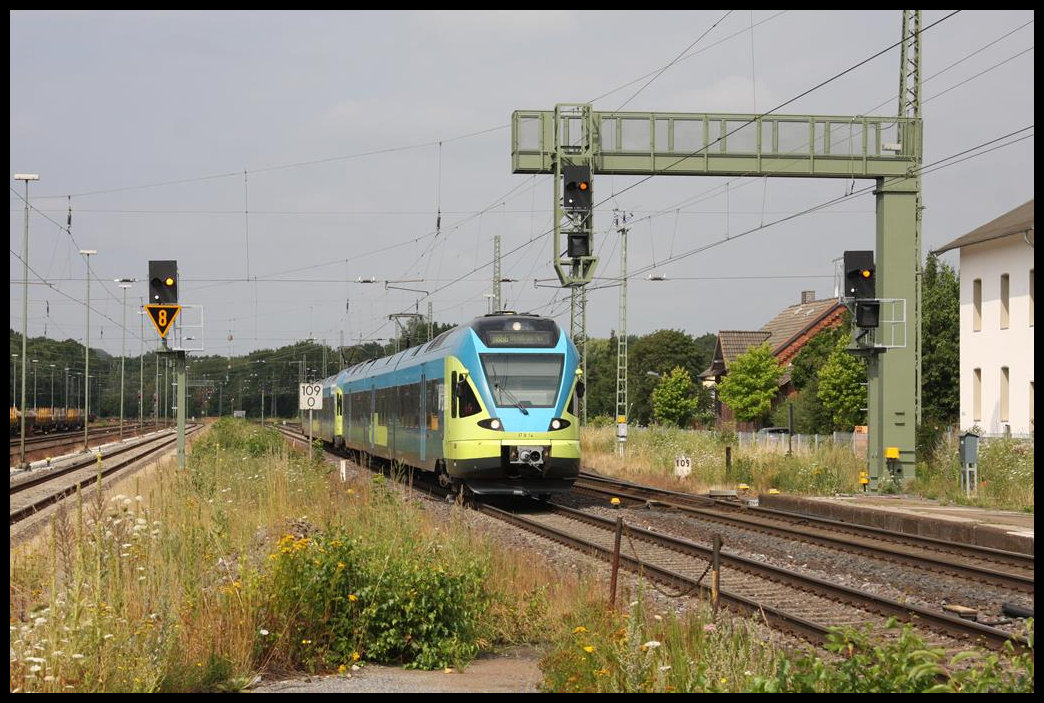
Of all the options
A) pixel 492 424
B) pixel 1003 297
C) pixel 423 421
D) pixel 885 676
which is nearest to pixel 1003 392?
pixel 1003 297

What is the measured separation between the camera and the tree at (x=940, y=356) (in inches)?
1962

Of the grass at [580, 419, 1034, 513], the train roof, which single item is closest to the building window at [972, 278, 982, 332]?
the grass at [580, 419, 1034, 513]

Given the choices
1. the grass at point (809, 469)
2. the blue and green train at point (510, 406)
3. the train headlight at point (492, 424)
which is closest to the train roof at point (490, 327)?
the blue and green train at point (510, 406)

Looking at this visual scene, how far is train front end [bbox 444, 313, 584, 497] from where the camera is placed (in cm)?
2084

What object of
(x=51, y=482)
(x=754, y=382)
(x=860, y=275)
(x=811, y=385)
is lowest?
(x=51, y=482)

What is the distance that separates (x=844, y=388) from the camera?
172 feet

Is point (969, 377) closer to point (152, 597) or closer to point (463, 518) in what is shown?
point (463, 518)

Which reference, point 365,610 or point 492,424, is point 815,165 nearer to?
point 492,424

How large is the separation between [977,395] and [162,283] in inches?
1264

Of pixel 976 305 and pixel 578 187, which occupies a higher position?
pixel 578 187

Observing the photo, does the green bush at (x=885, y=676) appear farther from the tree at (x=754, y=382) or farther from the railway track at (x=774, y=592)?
the tree at (x=754, y=382)

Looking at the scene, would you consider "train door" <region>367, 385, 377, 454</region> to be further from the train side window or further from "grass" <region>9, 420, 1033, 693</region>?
"grass" <region>9, 420, 1033, 693</region>

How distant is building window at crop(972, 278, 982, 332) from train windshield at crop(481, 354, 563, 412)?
2591cm
